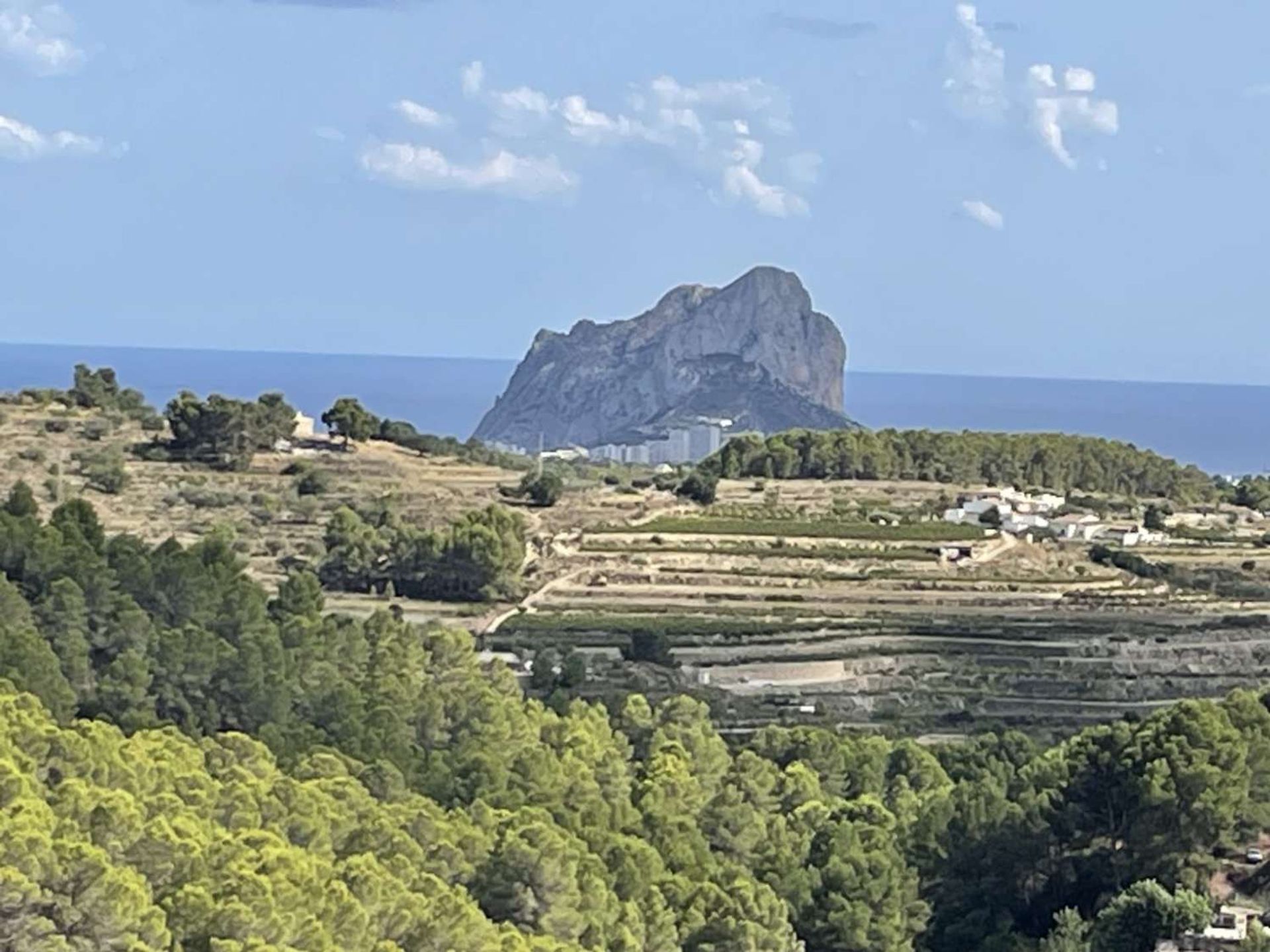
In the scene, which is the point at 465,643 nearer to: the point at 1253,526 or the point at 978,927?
the point at 978,927

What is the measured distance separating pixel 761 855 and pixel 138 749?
23.6ft

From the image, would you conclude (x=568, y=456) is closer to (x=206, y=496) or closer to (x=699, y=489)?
(x=699, y=489)

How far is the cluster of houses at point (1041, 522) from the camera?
169 feet

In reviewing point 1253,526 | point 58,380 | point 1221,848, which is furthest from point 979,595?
point 58,380

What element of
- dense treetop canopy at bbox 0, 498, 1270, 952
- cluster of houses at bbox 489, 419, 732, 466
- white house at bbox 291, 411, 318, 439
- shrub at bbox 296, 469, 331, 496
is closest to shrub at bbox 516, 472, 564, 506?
shrub at bbox 296, 469, 331, 496

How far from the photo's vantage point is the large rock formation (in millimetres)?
151000

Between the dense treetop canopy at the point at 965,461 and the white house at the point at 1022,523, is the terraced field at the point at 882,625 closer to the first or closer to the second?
the white house at the point at 1022,523

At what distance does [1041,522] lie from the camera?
5247 cm

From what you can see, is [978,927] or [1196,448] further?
[1196,448]

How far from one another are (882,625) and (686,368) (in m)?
113

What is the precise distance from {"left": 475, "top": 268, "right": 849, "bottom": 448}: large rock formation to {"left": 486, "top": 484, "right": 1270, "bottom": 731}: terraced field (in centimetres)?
9887

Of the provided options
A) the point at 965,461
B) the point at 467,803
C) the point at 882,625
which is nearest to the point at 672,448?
the point at 965,461

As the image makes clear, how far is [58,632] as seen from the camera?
29.2 m

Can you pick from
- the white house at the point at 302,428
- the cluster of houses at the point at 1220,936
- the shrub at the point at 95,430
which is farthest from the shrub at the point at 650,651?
the white house at the point at 302,428
